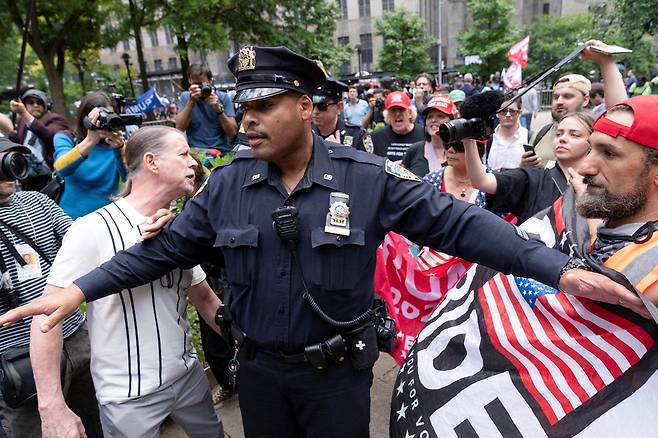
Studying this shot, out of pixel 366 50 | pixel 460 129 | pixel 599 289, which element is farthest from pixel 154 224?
pixel 366 50

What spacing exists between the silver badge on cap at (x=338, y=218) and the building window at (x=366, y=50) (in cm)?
5429

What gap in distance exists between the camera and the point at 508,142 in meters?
4.96

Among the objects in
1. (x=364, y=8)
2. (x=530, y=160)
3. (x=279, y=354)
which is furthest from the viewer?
(x=364, y=8)

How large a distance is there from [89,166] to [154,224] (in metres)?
2.44

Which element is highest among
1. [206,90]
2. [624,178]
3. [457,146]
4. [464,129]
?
[206,90]

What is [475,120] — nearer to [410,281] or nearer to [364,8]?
[410,281]

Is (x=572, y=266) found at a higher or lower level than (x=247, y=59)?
lower

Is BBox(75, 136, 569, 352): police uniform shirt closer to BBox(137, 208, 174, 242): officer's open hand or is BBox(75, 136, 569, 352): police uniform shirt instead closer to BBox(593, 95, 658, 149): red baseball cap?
BBox(137, 208, 174, 242): officer's open hand

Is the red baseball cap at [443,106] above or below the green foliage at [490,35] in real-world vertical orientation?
below

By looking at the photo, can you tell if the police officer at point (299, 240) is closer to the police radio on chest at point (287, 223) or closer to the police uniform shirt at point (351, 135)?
the police radio on chest at point (287, 223)

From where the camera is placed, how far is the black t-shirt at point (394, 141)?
5.33 meters

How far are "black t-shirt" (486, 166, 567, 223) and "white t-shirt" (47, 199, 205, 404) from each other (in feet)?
6.84

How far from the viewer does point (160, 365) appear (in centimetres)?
206

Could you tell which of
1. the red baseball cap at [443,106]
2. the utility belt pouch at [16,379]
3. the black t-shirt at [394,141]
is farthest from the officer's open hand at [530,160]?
the utility belt pouch at [16,379]
